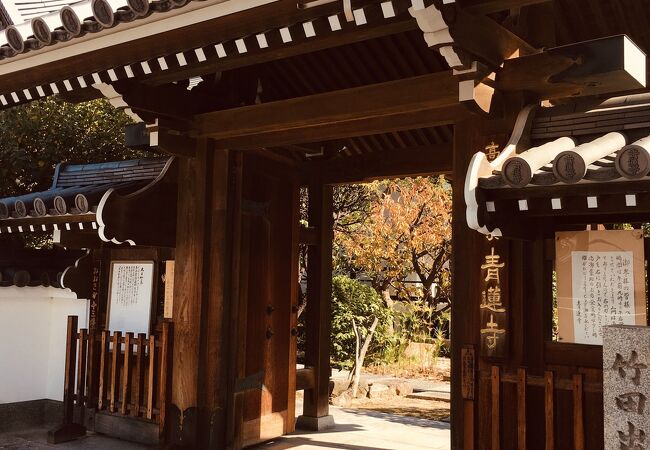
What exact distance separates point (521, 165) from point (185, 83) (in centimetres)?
408

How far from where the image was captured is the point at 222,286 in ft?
21.6

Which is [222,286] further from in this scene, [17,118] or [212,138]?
[17,118]

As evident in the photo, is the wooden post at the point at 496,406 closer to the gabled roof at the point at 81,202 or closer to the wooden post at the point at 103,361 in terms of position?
the gabled roof at the point at 81,202

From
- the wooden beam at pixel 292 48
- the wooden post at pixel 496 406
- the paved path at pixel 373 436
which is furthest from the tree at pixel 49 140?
the wooden post at pixel 496 406

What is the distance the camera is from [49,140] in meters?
10.8

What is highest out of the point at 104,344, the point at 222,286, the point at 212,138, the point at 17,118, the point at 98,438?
the point at 17,118

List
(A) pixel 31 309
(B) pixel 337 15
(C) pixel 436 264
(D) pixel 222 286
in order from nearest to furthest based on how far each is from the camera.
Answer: (B) pixel 337 15 → (D) pixel 222 286 → (A) pixel 31 309 → (C) pixel 436 264

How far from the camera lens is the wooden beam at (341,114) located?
17.2 feet

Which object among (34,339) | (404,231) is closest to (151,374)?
(34,339)

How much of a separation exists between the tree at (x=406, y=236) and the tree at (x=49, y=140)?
498 cm

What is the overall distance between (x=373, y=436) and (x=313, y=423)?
2.55 ft

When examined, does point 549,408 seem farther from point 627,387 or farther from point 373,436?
point 373,436

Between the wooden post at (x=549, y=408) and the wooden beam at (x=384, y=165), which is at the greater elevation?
the wooden beam at (x=384, y=165)

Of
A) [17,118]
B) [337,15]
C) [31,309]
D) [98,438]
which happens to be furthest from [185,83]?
[17,118]
